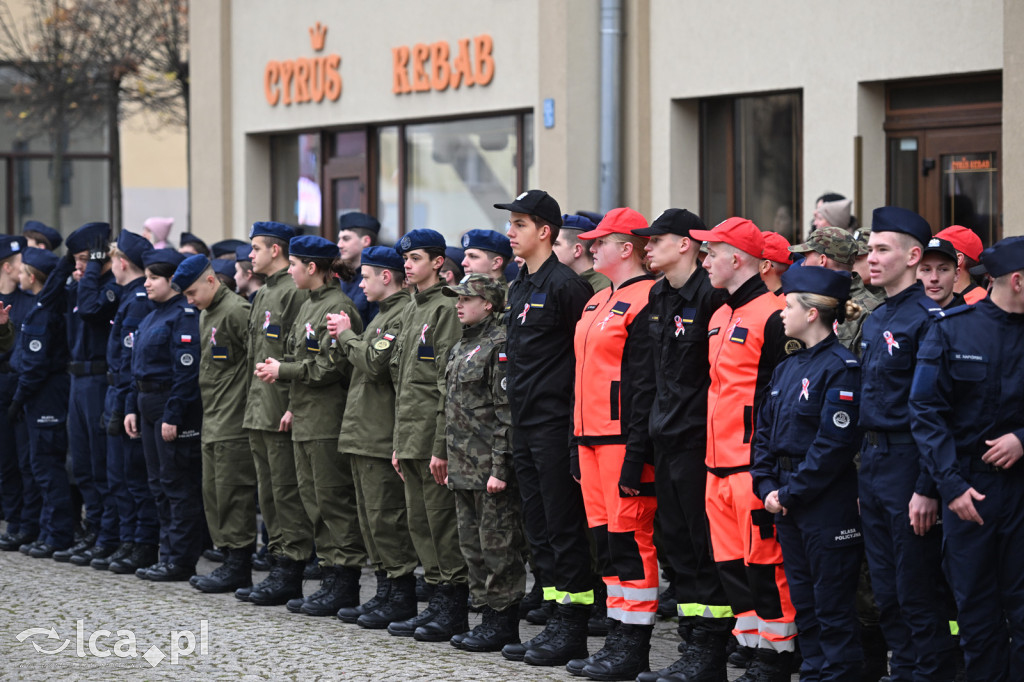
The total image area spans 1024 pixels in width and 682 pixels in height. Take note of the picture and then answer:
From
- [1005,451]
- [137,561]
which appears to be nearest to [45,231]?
[137,561]

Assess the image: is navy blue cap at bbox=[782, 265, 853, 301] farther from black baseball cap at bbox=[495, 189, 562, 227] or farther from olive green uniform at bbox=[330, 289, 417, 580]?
olive green uniform at bbox=[330, 289, 417, 580]

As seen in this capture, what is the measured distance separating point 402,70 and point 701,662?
10727mm

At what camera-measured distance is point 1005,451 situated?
5.74 m

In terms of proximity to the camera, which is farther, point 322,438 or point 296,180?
point 296,180

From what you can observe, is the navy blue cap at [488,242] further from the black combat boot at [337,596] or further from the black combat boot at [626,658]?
the black combat boot at [626,658]

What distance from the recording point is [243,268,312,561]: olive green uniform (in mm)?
9148

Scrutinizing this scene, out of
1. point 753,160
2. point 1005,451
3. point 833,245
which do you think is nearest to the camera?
point 1005,451

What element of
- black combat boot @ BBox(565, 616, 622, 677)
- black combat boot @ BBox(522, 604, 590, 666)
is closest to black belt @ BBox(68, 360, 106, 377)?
black combat boot @ BBox(522, 604, 590, 666)

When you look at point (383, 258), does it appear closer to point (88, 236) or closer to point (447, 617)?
point (447, 617)

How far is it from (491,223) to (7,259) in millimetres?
5684

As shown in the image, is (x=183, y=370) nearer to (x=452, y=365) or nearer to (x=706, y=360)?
(x=452, y=365)

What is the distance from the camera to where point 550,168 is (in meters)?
14.1

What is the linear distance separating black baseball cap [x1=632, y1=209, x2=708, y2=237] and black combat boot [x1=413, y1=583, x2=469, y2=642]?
2.32m

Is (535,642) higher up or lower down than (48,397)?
lower down
